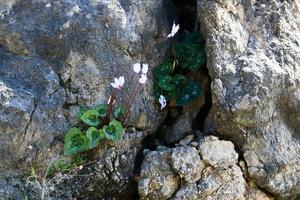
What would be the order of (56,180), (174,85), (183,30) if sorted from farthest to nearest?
(183,30), (174,85), (56,180)

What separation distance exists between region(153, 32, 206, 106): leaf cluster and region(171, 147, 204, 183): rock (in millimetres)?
375

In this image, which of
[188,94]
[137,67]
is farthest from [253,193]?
[137,67]

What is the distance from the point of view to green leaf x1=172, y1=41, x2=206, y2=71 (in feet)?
12.6

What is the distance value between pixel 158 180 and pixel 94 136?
514 mm

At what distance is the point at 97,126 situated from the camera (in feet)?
11.9

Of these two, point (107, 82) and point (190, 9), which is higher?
point (190, 9)

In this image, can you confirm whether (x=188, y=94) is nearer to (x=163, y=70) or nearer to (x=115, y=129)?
(x=163, y=70)

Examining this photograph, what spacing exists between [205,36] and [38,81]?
119cm

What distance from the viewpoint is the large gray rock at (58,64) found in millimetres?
3480

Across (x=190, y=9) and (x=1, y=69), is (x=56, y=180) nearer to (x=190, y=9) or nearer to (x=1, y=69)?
(x=1, y=69)

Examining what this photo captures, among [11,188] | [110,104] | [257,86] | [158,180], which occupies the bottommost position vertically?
[11,188]

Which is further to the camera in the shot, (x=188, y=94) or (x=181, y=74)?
(x=181, y=74)

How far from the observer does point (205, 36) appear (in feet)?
12.5

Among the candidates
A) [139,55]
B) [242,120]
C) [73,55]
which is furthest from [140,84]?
[242,120]
